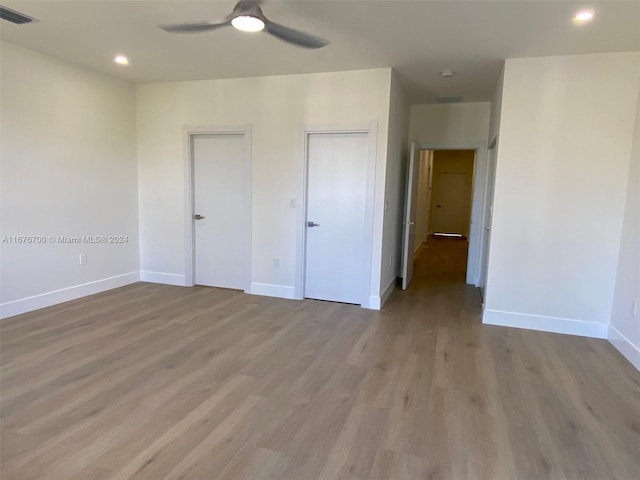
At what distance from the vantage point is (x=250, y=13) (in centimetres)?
240

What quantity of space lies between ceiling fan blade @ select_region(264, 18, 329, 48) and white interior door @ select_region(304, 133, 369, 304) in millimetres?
1745

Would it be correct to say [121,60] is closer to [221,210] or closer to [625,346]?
[221,210]

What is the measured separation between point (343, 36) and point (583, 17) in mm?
1747

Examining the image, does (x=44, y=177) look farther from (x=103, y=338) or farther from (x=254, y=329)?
(x=254, y=329)

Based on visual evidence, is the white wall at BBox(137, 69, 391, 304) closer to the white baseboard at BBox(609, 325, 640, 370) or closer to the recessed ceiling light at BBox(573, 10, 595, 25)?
the recessed ceiling light at BBox(573, 10, 595, 25)

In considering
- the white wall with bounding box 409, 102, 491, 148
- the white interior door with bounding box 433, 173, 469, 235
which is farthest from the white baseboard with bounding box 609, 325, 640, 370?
the white interior door with bounding box 433, 173, 469, 235

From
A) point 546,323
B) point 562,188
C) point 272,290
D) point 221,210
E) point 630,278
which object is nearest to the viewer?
point 630,278

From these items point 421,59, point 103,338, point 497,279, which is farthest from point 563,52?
point 103,338

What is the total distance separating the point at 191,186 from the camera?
5.13 m

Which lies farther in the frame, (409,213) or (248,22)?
(409,213)

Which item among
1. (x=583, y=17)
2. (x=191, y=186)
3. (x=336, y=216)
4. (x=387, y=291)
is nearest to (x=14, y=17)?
(x=191, y=186)

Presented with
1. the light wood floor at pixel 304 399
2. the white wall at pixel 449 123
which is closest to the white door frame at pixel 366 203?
the light wood floor at pixel 304 399

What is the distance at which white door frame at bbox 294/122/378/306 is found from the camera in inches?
169

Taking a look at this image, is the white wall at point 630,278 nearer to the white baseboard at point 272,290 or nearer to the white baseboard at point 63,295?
the white baseboard at point 272,290
